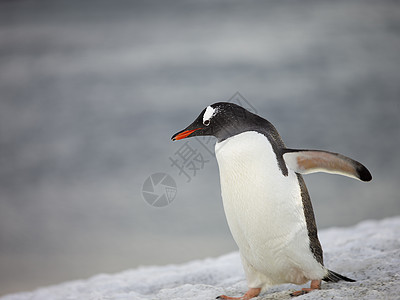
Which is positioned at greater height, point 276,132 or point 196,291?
point 276,132

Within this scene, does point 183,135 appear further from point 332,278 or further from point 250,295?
point 332,278

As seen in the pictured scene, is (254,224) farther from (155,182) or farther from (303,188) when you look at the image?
(155,182)

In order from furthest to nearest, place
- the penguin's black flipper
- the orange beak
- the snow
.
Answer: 1. the orange beak
2. the snow
3. the penguin's black flipper

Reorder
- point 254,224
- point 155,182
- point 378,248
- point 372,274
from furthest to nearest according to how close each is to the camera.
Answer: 1. point 378,248
2. point 155,182
3. point 372,274
4. point 254,224

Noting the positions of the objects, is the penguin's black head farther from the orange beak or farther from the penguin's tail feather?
the penguin's tail feather

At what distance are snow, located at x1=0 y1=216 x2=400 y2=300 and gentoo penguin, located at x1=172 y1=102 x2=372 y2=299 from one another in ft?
0.51

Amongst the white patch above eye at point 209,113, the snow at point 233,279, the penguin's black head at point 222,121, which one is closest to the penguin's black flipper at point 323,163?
the penguin's black head at point 222,121

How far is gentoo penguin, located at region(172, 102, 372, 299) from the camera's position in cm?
205

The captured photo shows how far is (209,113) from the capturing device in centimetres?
218

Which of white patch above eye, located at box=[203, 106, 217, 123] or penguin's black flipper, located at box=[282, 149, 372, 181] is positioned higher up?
white patch above eye, located at box=[203, 106, 217, 123]

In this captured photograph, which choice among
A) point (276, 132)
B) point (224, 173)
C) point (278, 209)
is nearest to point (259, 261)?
point (278, 209)

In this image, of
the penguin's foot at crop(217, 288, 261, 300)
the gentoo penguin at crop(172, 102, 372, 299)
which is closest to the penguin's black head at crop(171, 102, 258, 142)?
the gentoo penguin at crop(172, 102, 372, 299)

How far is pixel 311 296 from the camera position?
6.40ft

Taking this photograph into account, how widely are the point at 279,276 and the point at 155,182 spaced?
0.81 meters
